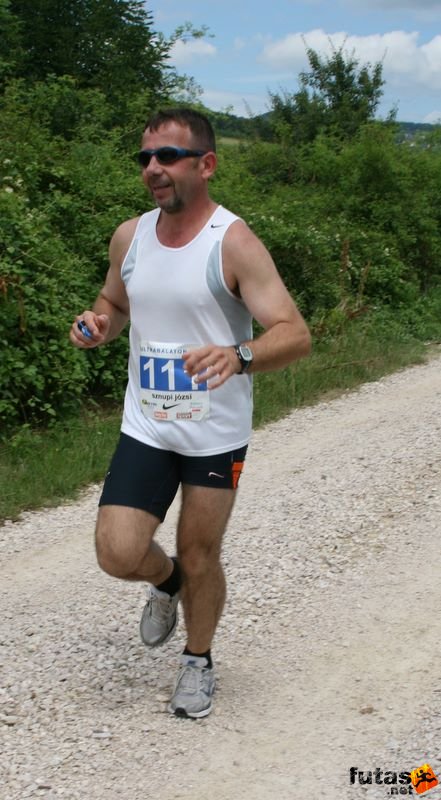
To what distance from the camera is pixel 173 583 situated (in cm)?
415

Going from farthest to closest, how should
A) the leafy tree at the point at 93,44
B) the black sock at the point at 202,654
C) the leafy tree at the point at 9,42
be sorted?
the leafy tree at the point at 93,44 → the leafy tree at the point at 9,42 → the black sock at the point at 202,654

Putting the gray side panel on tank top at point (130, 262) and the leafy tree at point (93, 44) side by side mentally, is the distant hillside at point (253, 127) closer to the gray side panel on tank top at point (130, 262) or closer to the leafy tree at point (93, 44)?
the leafy tree at point (93, 44)

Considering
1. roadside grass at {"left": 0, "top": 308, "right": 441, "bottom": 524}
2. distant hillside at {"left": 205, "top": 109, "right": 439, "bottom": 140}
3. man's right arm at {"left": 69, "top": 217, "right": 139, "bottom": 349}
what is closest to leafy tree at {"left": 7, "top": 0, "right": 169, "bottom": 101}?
distant hillside at {"left": 205, "top": 109, "right": 439, "bottom": 140}

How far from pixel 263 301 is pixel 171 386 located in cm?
47

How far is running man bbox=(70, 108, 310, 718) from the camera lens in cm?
359

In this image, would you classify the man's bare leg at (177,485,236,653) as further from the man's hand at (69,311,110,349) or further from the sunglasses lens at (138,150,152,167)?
the sunglasses lens at (138,150,152,167)

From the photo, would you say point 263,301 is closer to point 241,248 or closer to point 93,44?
point 241,248

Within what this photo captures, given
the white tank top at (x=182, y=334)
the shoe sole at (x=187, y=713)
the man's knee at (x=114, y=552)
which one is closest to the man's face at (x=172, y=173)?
the white tank top at (x=182, y=334)

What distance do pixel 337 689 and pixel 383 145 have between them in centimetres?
1399

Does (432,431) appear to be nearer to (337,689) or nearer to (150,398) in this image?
(337,689)

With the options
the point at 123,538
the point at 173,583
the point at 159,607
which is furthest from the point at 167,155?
the point at 159,607

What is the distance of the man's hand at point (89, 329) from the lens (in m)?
3.89

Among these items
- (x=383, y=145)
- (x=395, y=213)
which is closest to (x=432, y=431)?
(x=395, y=213)

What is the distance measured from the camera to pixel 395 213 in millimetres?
15945
